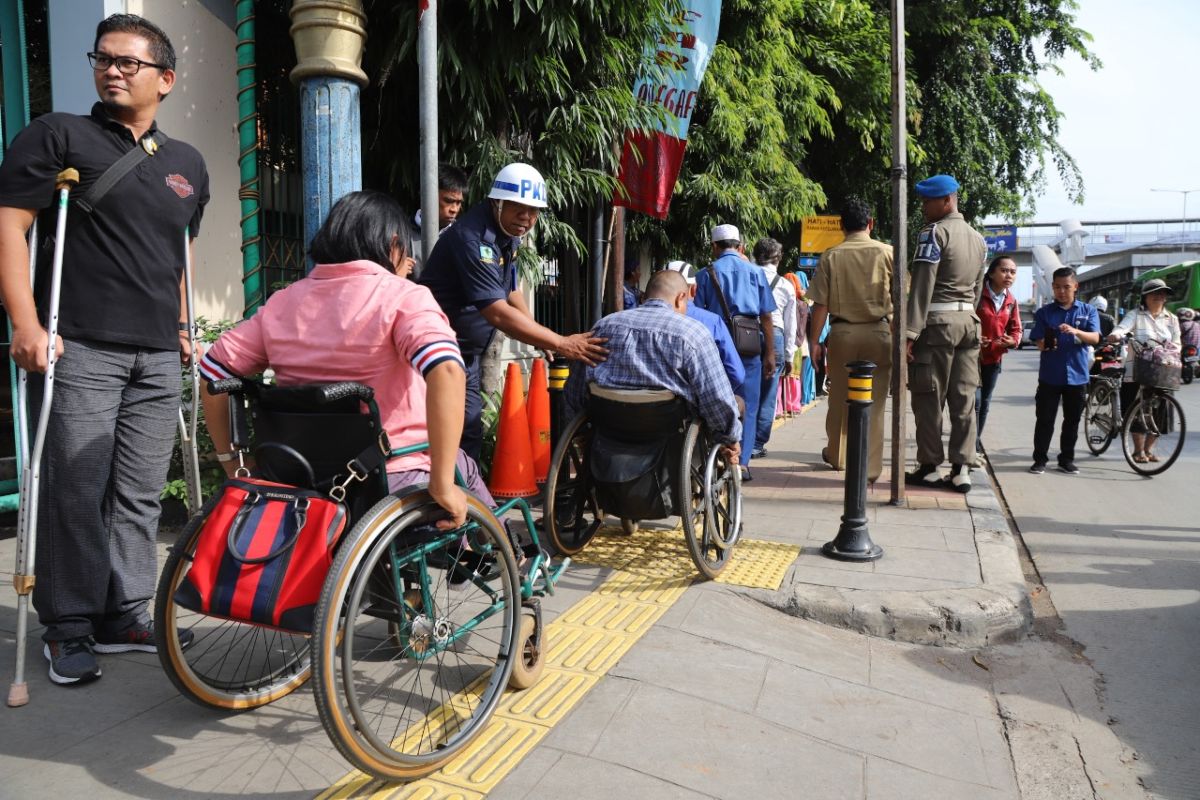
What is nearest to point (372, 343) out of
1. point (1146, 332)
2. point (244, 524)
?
point (244, 524)

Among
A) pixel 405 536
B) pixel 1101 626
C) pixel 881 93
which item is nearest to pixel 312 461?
pixel 405 536

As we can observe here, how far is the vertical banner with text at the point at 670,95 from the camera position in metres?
7.07

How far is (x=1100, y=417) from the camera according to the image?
29.3 ft

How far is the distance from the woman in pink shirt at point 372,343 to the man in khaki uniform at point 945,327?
4433 mm

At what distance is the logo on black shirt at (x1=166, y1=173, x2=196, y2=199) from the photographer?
3.10m

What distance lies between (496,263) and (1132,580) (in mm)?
3851

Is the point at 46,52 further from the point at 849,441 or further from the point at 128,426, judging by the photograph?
the point at 849,441

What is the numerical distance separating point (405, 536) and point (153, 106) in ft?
5.67

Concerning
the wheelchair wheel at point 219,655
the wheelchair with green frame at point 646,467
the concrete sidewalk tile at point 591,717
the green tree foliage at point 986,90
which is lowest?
the concrete sidewalk tile at point 591,717

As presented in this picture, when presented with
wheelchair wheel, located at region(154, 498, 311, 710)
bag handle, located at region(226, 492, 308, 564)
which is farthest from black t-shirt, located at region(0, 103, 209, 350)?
bag handle, located at region(226, 492, 308, 564)

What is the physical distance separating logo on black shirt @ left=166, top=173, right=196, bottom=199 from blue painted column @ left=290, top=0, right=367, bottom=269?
1205 mm

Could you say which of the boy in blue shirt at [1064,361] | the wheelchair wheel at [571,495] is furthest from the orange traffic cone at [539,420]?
the boy in blue shirt at [1064,361]

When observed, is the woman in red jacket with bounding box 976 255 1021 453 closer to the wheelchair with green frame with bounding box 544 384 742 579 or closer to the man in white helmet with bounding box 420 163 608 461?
the wheelchair with green frame with bounding box 544 384 742 579

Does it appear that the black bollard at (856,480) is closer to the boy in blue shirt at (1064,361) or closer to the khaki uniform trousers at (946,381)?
the khaki uniform trousers at (946,381)
